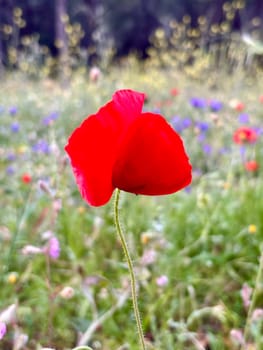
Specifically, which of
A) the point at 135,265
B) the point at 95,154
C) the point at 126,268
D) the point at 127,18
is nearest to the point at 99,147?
the point at 95,154

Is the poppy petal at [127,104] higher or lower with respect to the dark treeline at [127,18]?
lower

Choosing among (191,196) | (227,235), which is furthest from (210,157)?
(227,235)

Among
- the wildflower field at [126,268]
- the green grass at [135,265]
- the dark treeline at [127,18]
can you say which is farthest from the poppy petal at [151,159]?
the dark treeline at [127,18]

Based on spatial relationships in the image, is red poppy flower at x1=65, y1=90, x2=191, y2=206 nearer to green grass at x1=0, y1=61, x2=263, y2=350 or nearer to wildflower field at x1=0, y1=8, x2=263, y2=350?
wildflower field at x1=0, y1=8, x2=263, y2=350

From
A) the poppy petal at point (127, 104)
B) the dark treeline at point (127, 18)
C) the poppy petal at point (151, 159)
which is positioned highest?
the dark treeline at point (127, 18)

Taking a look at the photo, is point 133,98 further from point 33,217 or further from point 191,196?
point 191,196

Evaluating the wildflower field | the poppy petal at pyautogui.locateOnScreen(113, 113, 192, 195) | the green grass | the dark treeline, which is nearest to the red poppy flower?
the poppy petal at pyautogui.locateOnScreen(113, 113, 192, 195)

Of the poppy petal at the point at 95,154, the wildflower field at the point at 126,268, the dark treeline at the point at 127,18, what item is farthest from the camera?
the dark treeline at the point at 127,18

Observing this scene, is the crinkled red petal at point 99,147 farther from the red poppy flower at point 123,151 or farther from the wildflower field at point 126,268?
the wildflower field at point 126,268
